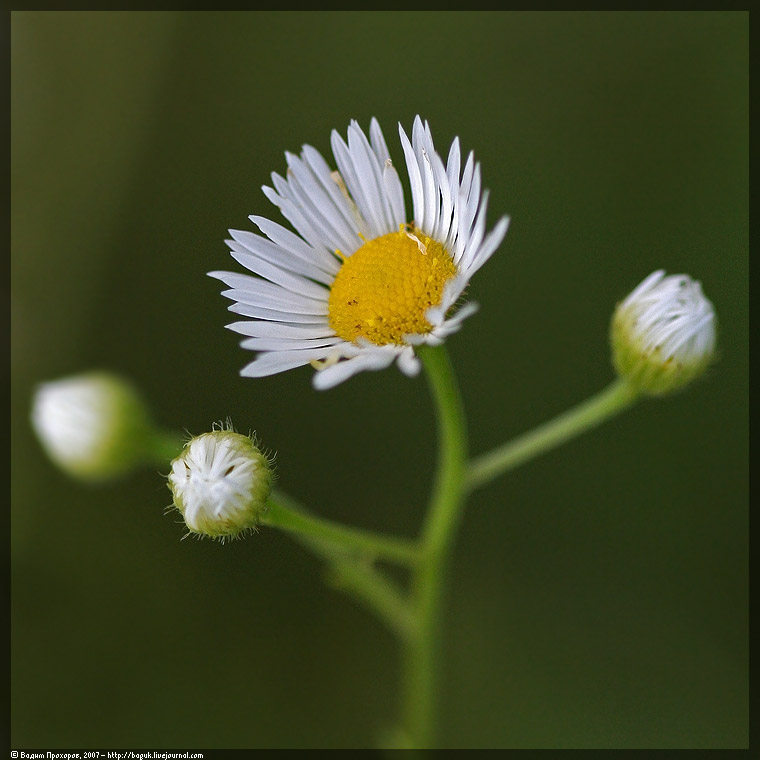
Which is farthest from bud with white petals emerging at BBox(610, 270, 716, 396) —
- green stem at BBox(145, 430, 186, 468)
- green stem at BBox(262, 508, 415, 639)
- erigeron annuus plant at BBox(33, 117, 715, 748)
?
green stem at BBox(145, 430, 186, 468)

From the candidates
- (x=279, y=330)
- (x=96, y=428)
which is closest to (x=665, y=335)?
(x=279, y=330)

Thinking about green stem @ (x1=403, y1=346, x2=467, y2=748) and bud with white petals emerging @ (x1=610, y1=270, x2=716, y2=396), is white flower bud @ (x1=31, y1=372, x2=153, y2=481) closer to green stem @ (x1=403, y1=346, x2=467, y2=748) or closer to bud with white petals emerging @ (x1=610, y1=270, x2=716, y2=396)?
green stem @ (x1=403, y1=346, x2=467, y2=748)

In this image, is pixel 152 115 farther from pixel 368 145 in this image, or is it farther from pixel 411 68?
pixel 368 145

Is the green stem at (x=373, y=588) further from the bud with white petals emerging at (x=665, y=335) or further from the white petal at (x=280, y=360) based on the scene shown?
the bud with white petals emerging at (x=665, y=335)

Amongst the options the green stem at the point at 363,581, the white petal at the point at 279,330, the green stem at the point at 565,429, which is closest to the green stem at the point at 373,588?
the green stem at the point at 363,581

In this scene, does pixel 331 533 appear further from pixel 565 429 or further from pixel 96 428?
pixel 96 428
